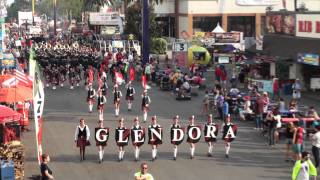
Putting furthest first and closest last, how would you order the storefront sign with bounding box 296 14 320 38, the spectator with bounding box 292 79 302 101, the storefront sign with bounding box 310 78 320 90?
the storefront sign with bounding box 310 78 320 90
the storefront sign with bounding box 296 14 320 38
the spectator with bounding box 292 79 302 101

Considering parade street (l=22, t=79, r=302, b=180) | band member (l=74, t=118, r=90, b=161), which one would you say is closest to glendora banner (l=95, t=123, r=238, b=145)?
band member (l=74, t=118, r=90, b=161)

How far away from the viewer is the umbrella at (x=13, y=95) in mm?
23375

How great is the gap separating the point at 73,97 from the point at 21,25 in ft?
303

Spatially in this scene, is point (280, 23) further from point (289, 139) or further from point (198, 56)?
point (289, 139)

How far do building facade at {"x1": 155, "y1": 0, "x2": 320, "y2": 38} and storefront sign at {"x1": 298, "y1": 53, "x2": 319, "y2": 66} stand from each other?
34431mm

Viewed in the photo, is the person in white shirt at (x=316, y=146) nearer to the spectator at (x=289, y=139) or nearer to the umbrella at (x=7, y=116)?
the spectator at (x=289, y=139)

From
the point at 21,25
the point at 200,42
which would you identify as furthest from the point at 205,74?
the point at 21,25

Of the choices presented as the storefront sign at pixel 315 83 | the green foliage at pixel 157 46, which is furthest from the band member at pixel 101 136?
the green foliage at pixel 157 46

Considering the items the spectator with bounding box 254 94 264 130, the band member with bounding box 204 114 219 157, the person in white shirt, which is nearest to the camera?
the person in white shirt

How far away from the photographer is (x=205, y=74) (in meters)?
48.5

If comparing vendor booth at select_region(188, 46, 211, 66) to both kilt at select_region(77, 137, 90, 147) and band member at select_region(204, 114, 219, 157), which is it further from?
kilt at select_region(77, 137, 90, 147)

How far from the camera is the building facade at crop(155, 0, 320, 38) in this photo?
71.1 metres

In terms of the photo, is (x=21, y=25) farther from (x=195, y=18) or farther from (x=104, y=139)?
(x=104, y=139)

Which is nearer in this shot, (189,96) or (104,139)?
(104,139)
